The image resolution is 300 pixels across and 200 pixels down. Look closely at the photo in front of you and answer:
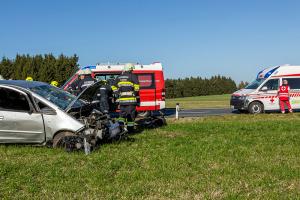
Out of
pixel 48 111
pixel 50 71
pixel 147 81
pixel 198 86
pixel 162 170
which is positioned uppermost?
pixel 50 71

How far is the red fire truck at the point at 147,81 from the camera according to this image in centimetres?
1728

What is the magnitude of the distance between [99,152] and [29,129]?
1661 millimetres

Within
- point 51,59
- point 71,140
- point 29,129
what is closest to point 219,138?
point 71,140

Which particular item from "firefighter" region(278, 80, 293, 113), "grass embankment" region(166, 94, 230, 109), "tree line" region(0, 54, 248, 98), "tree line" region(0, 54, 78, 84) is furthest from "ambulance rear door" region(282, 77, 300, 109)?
"tree line" region(0, 54, 78, 84)

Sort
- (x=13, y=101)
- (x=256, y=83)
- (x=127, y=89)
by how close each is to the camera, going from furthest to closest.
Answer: (x=256, y=83)
(x=127, y=89)
(x=13, y=101)

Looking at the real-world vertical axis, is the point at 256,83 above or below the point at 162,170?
above

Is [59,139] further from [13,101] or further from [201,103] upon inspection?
[201,103]

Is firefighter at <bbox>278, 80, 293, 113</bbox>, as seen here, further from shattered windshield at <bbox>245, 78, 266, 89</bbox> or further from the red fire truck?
the red fire truck

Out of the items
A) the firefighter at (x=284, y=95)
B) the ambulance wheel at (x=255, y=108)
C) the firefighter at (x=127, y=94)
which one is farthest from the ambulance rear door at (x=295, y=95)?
the firefighter at (x=127, y=94)

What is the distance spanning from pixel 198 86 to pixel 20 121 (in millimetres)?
60564

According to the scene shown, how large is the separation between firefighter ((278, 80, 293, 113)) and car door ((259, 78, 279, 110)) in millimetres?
379

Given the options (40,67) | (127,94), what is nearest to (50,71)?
(40,67)

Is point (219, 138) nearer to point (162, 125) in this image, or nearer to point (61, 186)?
point (162, 125)

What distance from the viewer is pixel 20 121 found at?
815 centimetres
